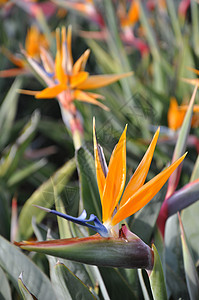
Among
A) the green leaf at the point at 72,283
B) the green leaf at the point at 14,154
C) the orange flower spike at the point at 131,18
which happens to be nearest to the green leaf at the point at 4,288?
the green leaf at the point at 72,283

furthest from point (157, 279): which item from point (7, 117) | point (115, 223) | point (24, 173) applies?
point (7, 117)

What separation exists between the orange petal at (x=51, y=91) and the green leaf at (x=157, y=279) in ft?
1.04

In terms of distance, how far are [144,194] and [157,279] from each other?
0.35ft

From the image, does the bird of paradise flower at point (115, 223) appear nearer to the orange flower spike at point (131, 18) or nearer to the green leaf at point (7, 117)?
the green leaf at point (7, 117)

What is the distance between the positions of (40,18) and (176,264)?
1104mm

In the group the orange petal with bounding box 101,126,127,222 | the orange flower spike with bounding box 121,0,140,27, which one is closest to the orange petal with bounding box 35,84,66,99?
the orange petal with bounding box 101,126,127,222

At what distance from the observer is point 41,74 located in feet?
2.23

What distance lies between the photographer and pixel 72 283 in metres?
0.49

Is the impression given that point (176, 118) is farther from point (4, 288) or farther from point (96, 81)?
point (4, 288)

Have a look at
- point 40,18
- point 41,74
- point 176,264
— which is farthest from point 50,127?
point 176,264

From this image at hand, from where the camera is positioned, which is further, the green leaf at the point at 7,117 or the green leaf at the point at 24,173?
Answer: the green leaf at the point at 7,117

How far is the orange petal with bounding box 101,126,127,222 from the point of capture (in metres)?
0.40

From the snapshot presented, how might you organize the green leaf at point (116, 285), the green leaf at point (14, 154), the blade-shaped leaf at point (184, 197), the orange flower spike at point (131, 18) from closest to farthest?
1. the blade-shaped leaf at point (184, 197)
2. the green leaf at point (116, 285)
3. the green leaf at point (14, 154)
4. the orange flower spike at point (131, 18)

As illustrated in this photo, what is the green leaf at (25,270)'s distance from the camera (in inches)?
22.2
